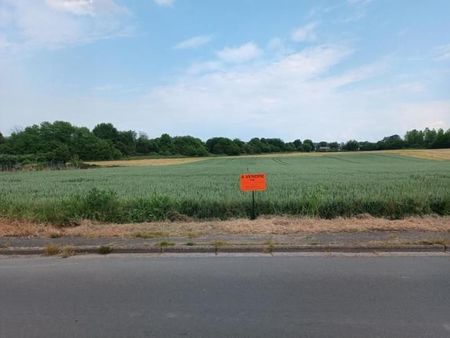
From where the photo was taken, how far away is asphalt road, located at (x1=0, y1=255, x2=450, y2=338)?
4090 millimetres

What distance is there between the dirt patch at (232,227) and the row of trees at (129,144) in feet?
261

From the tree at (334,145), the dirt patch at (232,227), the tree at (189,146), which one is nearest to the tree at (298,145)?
the tree at (334,145)

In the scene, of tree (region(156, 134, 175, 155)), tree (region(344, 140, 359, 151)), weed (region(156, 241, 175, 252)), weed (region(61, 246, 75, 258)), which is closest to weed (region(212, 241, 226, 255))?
weed (region(156, 241, 175, 252))

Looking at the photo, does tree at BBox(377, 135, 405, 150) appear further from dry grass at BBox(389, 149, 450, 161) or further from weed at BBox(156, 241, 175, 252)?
weed at BBox(156, 241, 175, 252)

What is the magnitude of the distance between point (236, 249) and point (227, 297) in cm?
236

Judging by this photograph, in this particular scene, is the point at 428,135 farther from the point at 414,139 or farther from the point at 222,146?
the point at 222,146

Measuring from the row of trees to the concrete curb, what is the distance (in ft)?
267

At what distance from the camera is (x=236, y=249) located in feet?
24.1

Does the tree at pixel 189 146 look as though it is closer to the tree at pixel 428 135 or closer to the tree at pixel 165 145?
the tree at pixel 165 145

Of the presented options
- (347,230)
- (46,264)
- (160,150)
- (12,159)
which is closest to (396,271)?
(347,230)

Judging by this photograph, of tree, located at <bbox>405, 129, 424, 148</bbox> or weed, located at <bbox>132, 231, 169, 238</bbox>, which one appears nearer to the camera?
weed, located at <bbox>132, 231, 169, 238</bbox>

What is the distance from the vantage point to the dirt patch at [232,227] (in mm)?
8664

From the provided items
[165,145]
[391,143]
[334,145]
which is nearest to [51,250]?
[391,143]

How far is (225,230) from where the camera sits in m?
8.86
